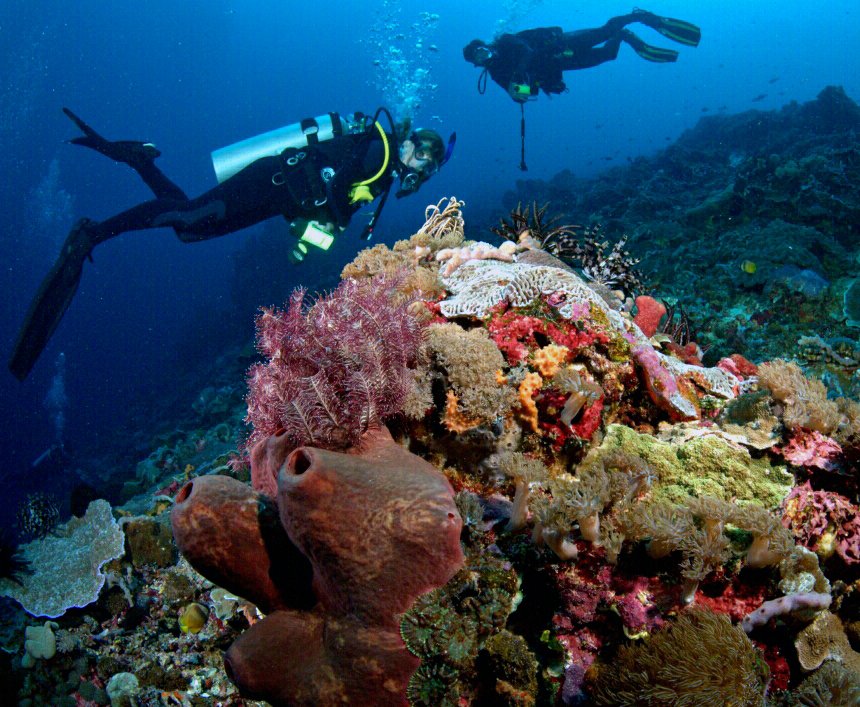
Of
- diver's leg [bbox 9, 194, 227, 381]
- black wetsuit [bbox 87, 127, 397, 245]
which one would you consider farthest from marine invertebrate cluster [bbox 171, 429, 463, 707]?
diver's leg [bbox 9, 194, 227, 381]

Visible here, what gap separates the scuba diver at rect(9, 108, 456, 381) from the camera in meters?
8.49

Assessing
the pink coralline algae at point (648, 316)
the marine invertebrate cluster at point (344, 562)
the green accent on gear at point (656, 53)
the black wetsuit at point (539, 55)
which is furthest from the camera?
the green accent on gear at point (656, 53)

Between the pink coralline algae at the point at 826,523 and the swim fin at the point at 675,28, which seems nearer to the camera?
the pink coralline algae at the point at 826,523

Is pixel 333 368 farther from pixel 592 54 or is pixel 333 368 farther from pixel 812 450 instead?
pixel 592 54

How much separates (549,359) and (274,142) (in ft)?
30.0

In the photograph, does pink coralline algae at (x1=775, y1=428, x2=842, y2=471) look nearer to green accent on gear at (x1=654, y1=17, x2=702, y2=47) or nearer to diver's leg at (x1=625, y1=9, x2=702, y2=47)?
diver's leg at (x1=625, y1=9, x2=702, y2=47)

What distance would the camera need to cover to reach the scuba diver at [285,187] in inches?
334

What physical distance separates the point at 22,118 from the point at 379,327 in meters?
115

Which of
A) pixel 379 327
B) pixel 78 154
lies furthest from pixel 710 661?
pixel 78 154

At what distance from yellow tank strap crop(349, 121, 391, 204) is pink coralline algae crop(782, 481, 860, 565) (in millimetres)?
8010

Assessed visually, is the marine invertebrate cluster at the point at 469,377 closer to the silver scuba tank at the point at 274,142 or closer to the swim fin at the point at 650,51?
the silver scuba tank at the point at 274,142

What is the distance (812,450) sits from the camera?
266 centimetres

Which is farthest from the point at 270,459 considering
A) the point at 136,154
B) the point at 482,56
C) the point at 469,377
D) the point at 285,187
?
the point at 482,56

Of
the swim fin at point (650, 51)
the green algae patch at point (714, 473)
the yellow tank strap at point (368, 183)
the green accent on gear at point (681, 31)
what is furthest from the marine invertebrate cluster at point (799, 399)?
the green accent on gear at point (681, 31)
